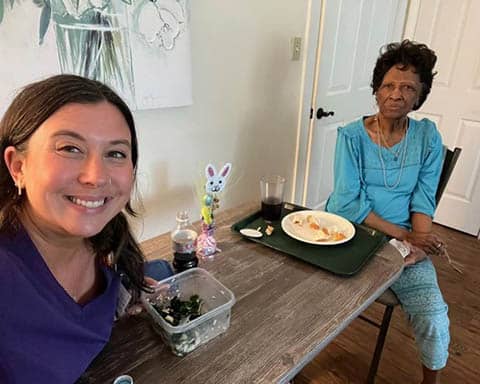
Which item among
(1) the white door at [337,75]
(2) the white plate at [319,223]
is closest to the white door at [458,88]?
(1) the white door at [337,75]

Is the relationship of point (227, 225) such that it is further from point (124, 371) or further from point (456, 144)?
point (456, 144)

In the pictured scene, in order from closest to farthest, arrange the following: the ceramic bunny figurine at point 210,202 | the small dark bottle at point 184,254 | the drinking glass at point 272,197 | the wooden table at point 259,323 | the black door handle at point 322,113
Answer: the wooden table at point 259,323 → the small dark bottle at point 184,254 → the ceramic bunny figurine at point 210,202 → the drinking glass at point 272,197 → the black door handle at point 322,113

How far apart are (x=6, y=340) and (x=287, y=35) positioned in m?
1.89

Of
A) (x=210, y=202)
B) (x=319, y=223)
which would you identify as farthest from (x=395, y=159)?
(x=210, y=202)

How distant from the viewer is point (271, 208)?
1251 millimetres

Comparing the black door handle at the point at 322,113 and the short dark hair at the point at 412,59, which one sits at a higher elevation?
the short dark hair at the point at 412,59

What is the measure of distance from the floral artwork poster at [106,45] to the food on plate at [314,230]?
724mm

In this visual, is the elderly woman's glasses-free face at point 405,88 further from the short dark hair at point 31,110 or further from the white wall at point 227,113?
the short dark hair at point 31,110

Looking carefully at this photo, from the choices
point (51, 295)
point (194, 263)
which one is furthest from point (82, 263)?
point (194, 263)

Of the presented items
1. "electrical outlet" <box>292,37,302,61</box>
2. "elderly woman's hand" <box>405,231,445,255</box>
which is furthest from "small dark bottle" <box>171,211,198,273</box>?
"electrical outlet" <box>292,37,302,61</box>

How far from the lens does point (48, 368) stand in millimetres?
579

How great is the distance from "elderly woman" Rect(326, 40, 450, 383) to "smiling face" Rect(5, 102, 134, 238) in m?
1.15

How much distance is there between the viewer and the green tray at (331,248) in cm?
101

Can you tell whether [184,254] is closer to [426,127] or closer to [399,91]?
[399,91]
